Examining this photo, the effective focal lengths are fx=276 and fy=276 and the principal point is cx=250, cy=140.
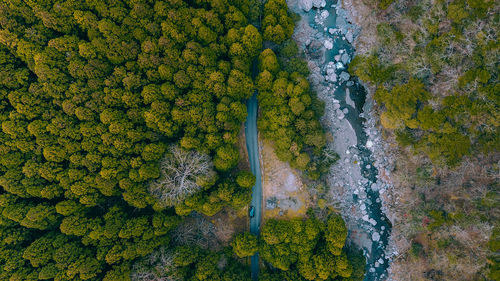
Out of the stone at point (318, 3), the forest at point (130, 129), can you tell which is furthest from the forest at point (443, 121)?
the forest at point (130, 129)

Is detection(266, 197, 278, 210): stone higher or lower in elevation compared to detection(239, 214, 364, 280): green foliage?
higher

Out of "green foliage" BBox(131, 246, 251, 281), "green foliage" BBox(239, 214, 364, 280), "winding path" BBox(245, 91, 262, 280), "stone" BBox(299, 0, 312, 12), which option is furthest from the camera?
"stone" BBox(299, 0, 312, 12)

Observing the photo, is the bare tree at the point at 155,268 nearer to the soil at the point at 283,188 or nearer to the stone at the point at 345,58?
the soil at the point at 283,188

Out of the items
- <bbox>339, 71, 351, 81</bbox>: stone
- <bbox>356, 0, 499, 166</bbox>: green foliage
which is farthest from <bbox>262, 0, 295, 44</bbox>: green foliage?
<bbox>356, 0, 499, 166</bbox>: green foliage

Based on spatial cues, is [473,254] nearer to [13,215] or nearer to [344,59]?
[344,59]

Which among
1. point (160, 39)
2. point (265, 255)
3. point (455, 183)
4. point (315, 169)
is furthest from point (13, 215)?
point (455, 183)

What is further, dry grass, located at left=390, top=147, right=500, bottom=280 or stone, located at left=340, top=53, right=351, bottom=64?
stone, located at left=340, top=53, right=351, bottom=64

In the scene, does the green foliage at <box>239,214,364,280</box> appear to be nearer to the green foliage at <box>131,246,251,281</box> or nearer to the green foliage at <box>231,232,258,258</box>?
the green foliage at <box>231,232,258,258</box>
